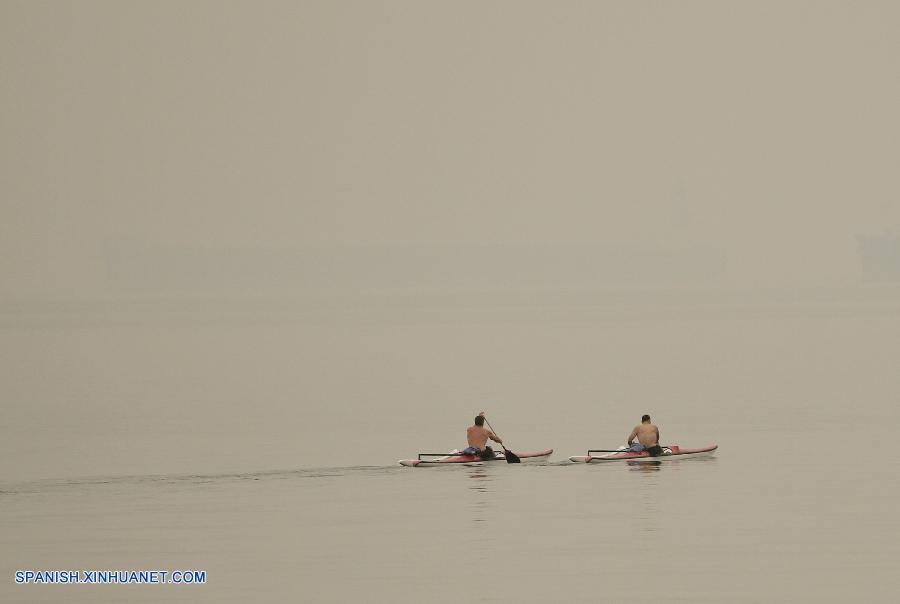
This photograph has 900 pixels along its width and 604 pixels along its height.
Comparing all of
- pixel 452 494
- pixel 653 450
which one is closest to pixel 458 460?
pixel 452 494

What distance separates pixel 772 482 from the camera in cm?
5091

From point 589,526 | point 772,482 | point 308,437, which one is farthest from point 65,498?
point 308,437

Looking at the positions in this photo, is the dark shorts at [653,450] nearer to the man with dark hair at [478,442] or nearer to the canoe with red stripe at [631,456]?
the canoe with red stripe at [631,456]

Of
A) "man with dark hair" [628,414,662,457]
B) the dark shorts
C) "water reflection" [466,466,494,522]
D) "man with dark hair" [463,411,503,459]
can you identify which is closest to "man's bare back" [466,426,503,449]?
"man with dark hair" [463,411,503,459]

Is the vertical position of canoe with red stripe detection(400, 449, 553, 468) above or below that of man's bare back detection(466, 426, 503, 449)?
below

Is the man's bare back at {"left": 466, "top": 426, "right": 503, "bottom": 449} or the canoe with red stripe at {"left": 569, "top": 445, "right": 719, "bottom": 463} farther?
the canoe with red stripe at {"left": 569, "top": 445, "right": 719, "bottom": 463}

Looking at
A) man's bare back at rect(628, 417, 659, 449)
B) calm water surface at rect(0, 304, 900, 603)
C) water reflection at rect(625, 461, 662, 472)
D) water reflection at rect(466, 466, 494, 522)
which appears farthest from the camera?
water reflection at rect(625, 461, 662, 472)

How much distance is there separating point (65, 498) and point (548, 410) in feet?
136

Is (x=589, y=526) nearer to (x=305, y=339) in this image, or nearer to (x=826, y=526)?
(x=826, y=526)

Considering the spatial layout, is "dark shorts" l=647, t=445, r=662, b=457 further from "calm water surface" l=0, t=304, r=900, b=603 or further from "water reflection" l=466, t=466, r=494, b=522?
"water reflection" l=466, t=466, r=494, b=522

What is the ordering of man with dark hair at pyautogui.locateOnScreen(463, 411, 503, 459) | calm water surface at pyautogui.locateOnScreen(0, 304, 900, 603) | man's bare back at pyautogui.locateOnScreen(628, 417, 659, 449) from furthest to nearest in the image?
man's bare back at pyautogui.locateOnScreen(628, 417, 659, 449) < man with dark hair at pyautogui.locateOnScreen(463, 411, 503, 459) < calm water surface at pyautogui.locateOnScreen(0, 304, 900, 603)

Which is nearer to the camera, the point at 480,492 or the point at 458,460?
the point at 480,492

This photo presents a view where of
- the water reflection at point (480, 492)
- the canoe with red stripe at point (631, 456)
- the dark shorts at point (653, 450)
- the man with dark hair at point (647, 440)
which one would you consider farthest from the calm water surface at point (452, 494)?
the man with dark hair at point (647, 440)

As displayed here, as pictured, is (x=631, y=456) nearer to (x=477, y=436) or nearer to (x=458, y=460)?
(x=477, y=436)
